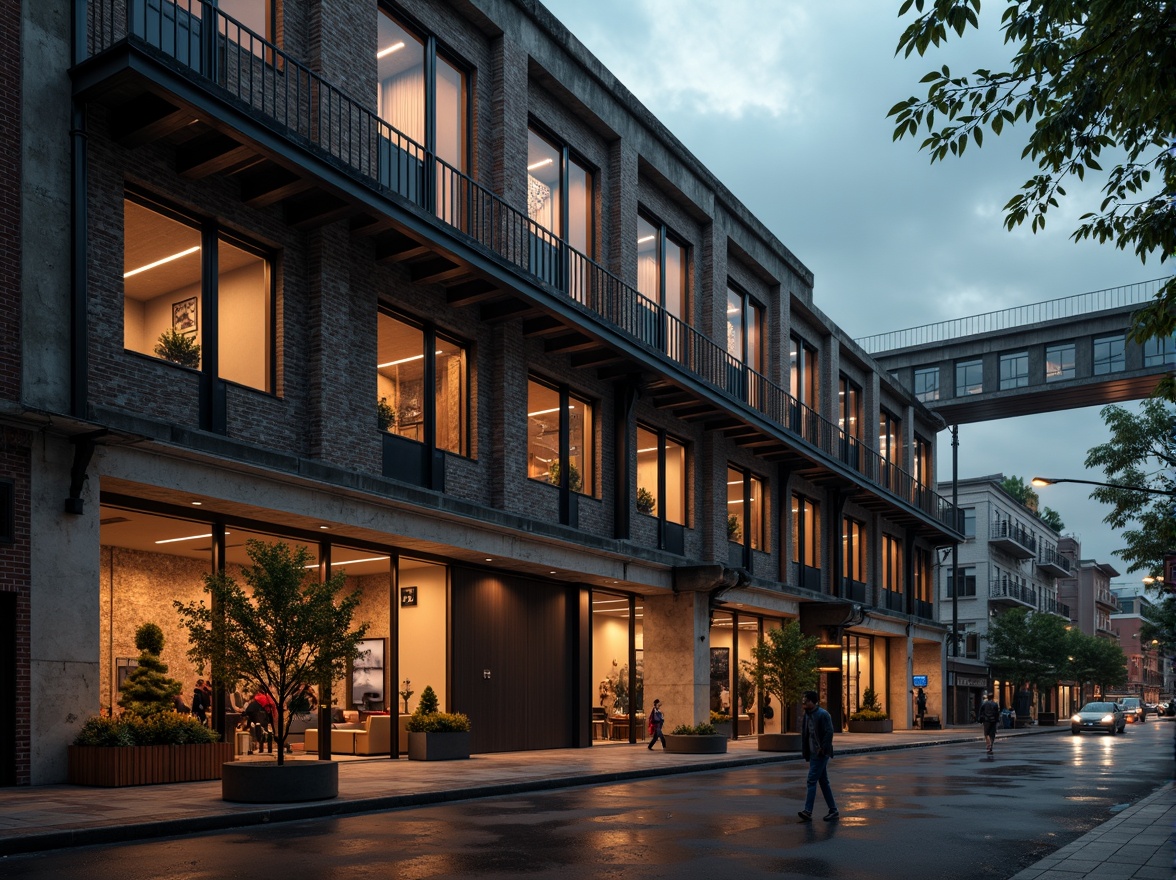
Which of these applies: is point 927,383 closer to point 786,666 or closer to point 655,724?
point 786,666

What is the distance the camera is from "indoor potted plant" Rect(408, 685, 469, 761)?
22359 mm

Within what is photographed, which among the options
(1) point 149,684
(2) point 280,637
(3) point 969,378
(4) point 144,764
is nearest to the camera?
(2) point 280,637

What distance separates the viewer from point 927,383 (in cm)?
5728

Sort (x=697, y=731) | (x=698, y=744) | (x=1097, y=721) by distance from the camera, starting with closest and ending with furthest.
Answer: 1. (x=698, y=744)
2. (x=697, y=731)
3. (x=1097, y=721)

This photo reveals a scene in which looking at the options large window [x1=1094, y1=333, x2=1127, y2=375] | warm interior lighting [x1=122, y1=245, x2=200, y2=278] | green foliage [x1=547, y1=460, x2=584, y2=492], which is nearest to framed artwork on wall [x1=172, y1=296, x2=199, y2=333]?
warm interior lighting [x1=122, y1=245, x2=200, y2=278]

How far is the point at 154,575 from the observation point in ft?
62.5

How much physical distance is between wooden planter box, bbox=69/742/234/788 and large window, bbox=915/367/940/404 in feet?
147

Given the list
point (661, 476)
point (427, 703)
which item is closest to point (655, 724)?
point (661, 476)

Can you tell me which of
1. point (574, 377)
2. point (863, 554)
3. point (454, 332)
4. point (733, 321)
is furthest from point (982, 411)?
point (454, 332)

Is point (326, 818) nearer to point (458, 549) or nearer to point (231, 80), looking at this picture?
point (458, 549)

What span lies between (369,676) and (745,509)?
15.8 m

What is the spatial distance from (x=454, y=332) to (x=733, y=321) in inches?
561

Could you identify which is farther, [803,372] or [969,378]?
[969,378]

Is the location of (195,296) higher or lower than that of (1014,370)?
lower
